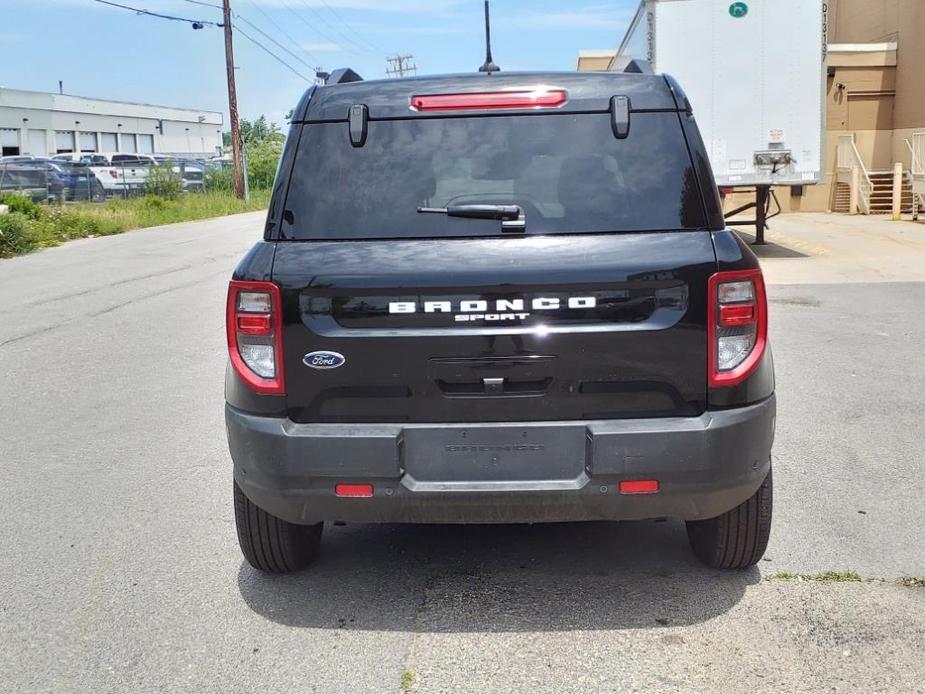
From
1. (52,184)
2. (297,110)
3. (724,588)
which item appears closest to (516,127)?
(297,110)

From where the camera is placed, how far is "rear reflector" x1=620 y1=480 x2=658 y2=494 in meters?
3.51

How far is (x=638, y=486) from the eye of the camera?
3520 millimetres

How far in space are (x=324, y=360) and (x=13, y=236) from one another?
18591 millimetres

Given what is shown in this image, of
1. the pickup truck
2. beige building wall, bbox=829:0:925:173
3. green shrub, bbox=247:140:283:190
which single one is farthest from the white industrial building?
beige building wall, bbox=829:0:925:173

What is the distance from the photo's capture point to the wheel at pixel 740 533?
3967 millimetres

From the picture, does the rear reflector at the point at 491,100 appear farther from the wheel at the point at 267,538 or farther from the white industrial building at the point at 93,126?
the white industrial building at the point at 93,126

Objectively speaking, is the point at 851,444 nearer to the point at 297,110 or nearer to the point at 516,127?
the point at 516,127

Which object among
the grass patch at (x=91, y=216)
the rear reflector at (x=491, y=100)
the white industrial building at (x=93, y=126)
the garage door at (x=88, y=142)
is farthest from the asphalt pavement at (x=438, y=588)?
the garage door at (x=88, y=142)

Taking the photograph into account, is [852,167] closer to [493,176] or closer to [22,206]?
[22,206]

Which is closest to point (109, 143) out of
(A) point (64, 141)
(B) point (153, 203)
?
(A) point (64, 141)

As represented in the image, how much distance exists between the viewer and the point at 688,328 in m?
3.48

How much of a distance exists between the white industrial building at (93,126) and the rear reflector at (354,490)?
76.2m

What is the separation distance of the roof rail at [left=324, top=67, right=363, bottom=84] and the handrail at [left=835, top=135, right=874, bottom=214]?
81.4ft

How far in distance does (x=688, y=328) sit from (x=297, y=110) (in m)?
1.65
